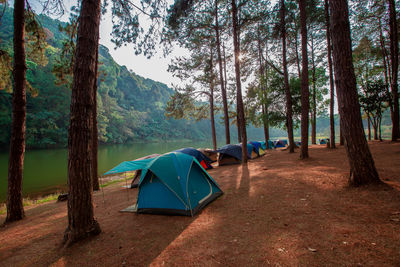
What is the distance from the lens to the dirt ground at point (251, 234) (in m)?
2.30

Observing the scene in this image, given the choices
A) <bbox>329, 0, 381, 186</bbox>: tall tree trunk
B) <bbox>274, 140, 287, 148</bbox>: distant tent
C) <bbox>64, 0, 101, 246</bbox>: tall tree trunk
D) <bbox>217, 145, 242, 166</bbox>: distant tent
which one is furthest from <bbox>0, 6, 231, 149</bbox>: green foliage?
<bbox>274, 140, 287, 148</bbox>: distant tent

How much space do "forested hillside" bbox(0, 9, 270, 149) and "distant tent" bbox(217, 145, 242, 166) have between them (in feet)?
26.5

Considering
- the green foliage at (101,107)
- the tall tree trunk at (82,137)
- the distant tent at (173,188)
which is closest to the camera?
the tall tree trunk at (82,137)

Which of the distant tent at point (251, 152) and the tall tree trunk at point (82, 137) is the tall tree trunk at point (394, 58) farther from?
the tall tree trunk at point (82, 137)

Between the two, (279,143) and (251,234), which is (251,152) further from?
(279,143)

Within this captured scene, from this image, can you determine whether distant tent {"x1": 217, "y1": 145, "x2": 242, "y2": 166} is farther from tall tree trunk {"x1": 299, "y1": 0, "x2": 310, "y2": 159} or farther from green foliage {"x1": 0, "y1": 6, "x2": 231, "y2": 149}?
green foliage {"x1": 0, "y1": 6, "x2": 231, "y2": 149}

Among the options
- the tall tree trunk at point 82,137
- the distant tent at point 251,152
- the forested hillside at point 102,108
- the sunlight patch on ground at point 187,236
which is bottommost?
the sunlight patch on ground at point 187,236

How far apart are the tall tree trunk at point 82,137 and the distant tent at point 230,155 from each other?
878 cm

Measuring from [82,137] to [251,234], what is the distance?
11.2 feet

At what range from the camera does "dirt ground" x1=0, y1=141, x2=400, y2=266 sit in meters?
2.30

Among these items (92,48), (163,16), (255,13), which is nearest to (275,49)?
(255,13)

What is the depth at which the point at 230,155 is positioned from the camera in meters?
11.3

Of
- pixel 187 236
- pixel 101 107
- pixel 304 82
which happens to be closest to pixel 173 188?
pixel 187 236

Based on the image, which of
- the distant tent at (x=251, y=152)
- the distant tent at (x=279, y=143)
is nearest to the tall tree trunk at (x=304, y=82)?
the distant tent at (x=251, y=152)
